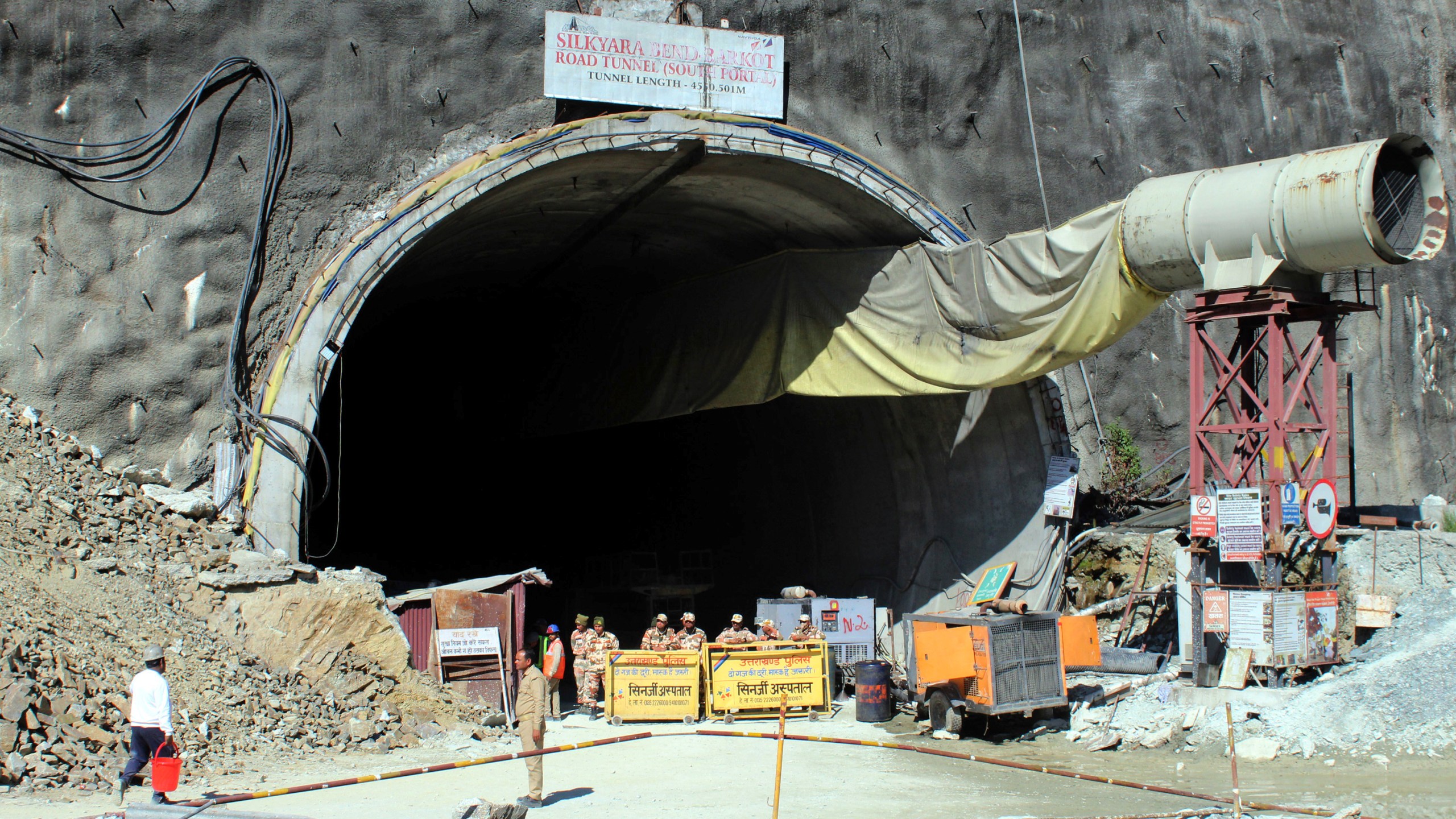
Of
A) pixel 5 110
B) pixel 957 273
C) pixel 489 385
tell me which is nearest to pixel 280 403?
pixel 5 110

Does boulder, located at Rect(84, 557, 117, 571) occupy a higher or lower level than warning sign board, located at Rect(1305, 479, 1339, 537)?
lower

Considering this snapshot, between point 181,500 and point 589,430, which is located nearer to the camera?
point 181,500

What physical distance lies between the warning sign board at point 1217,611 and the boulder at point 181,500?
11.1 metres

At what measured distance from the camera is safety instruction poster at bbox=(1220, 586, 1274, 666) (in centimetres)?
1331

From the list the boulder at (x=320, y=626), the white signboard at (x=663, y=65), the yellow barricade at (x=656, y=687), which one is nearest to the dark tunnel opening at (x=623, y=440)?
the white signboard at (x=663, y=65)

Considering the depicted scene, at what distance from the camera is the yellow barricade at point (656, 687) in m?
15.9

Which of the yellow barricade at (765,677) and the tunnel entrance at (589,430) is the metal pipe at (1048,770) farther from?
the tunnel entrance at (589,430)

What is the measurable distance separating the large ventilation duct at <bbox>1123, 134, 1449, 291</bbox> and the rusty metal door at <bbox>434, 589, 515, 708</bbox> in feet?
28.3

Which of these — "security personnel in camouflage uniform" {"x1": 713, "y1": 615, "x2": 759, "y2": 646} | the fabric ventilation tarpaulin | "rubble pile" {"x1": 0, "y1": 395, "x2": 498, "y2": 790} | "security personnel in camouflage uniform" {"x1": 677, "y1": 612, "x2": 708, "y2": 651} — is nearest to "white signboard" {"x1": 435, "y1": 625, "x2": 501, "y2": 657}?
"rubble pile" {"x1": 0, "y1": 395, "x2": 498, "y2": 790}

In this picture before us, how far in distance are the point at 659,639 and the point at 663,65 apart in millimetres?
7671

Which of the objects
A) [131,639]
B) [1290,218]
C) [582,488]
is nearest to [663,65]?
[1290,218]

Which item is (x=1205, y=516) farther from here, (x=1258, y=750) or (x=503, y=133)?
(x=503, y=133)

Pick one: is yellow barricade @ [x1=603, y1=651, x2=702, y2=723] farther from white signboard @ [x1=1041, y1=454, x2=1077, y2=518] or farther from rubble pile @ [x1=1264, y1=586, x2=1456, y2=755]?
rubble pile @ [x1=1264, y1=586, x2=1456, y2=755]

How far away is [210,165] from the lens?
48.6ft
